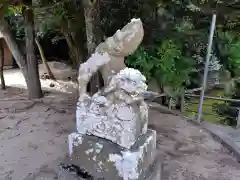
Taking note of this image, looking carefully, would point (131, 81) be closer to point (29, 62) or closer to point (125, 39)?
point (125, 39)

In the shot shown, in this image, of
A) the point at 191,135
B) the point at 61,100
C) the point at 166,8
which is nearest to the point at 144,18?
the point at 166,8

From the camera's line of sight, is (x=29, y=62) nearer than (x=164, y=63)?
Yes

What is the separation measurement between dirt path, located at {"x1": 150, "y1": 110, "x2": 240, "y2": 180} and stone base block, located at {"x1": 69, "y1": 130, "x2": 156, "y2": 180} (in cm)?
45

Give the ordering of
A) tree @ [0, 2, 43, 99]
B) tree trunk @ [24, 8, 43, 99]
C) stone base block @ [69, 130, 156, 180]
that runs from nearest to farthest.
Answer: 1. stone base block @ [69, 130, 156, 180]
2. tree trunk @ [24, 8, 43, 99]
3. tree @ [0, 2, 43, 99]

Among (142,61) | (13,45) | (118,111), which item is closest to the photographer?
(118,111)

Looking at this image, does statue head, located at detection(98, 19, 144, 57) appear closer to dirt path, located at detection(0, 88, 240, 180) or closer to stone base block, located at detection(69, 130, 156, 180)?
stone base block, located at detection(69, 130, 156, 180)

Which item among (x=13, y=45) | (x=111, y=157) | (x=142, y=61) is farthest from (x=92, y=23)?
(x=13, y=45)

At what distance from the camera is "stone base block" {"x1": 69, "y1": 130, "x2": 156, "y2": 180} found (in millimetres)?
1884

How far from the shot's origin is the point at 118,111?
1875 millimetres

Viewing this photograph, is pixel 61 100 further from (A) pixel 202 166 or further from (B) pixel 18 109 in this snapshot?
(A) pixel 202 166

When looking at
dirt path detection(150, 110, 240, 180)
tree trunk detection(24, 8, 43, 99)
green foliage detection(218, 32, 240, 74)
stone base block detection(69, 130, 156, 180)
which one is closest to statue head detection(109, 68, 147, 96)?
stone base block detection(69, 130, 156, 180)

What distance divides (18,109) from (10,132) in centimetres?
81

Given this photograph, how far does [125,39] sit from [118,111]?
52 cm

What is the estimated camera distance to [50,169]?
2.36 meters
